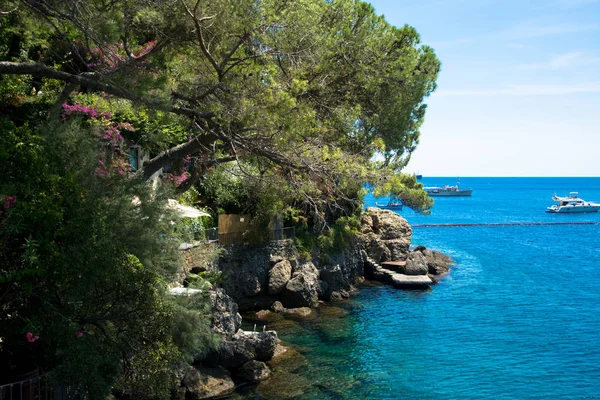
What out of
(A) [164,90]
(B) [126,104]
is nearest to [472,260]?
(B) [126,104]

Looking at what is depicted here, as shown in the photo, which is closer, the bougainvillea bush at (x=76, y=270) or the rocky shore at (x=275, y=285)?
the bougainvillea bush at (x=76, y=270)

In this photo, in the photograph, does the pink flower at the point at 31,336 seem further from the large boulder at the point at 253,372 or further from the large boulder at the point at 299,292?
the large boulder at the point at 299,292

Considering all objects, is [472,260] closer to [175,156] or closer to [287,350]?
[287,350]

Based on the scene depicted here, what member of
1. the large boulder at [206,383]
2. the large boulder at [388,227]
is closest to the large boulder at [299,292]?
the large boulder at [206,383]

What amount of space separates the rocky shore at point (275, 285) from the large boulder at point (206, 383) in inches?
1.2

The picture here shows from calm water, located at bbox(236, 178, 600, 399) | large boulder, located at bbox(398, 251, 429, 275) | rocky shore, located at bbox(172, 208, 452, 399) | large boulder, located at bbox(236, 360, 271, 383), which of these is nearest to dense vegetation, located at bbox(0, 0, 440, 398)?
rocky shore, located at bbox(172, 208, 452, 399)

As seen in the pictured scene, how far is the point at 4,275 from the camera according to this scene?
9.53 meters

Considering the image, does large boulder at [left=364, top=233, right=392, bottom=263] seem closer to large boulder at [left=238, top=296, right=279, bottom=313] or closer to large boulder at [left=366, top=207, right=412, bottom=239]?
large boulder at [left=366, top=207, right=412, bottom=239]

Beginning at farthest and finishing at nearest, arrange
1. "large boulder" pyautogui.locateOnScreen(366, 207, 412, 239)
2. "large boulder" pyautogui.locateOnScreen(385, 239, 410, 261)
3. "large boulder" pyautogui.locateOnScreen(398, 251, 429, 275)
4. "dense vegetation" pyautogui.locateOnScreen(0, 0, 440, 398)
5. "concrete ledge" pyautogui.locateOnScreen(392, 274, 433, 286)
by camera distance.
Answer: "large boulder" pyautogui.locateOnScreen(366, 207, 412, 239) → "large boulder" pyautogui.locateOnScreen(385, 239, 410, 261) → "large boulder" pyautogui.locateOnScreen(398, 251, 429, 275) → "concrete ledge" pyautogui.locateOnScreen(392, 274, 433, 286) → "dense vegetation" pyautogui.locateOnScreen(0, 0, 440, 398)

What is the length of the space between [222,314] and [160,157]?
761 cm

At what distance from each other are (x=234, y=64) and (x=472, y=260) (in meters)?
41.7

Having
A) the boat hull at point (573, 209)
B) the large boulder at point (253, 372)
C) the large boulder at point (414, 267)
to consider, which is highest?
the boat hull at point (573, 209)

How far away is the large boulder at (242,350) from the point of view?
19.4 meters

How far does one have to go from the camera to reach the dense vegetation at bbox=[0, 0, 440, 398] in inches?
394
